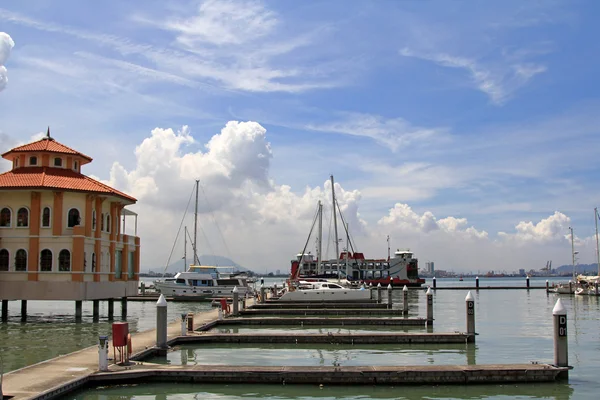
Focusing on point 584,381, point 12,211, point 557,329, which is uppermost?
point 12,211

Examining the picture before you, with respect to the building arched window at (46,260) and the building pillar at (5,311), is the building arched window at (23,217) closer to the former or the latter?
the building arched window at (46,260)

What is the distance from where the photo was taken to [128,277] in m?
46.0

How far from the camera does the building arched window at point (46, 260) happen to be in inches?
1511

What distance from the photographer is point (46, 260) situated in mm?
38438

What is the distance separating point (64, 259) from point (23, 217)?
3516 mm

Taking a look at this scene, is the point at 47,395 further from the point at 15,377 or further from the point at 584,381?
the point at 584,381

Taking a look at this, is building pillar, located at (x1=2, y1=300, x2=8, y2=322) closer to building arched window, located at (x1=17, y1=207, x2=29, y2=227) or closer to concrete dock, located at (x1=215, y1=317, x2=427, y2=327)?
building arched window, located at (x1=17, y1=207, x2=29, y2=227)

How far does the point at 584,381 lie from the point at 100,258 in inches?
1146

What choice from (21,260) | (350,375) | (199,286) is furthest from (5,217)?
(199,286)

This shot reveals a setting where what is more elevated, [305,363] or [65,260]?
[65,260]

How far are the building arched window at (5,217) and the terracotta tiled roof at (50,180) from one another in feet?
5.46

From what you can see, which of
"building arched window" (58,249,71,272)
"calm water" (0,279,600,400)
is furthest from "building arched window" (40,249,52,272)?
"calm water" (0,279,600,400)

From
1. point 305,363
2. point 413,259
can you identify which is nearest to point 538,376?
point 305,363

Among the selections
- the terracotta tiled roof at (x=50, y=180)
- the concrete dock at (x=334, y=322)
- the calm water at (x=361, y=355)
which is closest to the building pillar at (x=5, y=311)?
the calm water at (x=361, y=355)
